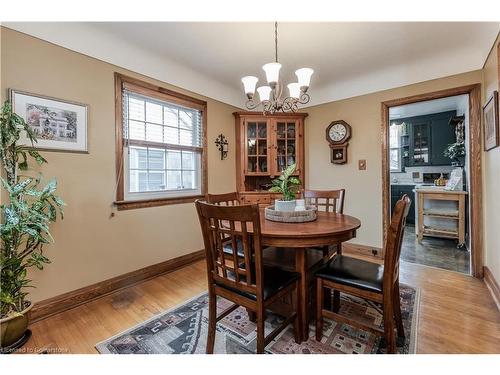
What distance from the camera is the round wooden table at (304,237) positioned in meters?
1.49

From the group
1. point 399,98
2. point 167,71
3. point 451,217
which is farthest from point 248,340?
point 451,217

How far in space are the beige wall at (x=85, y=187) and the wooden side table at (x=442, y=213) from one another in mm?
3970

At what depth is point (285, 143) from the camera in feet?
12.4

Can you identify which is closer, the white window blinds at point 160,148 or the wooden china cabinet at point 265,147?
the white window blinds at point 160,148

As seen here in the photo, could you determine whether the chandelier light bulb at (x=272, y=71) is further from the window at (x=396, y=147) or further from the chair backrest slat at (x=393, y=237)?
the window at (x=396, y=147)

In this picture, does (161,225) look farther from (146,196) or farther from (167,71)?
(167,71)

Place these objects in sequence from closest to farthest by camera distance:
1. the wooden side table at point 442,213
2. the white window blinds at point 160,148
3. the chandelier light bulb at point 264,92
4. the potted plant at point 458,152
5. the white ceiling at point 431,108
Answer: the chandelier light bulb at point 264,92, the white window blinds at point 160,148, the wooden side table at point 442,213, the potted plant at point 458,152, the white ceiling at point 431,108

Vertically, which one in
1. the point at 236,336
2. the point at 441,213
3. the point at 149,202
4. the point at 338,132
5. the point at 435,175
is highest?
the point at 338,132

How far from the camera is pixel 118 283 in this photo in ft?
7.87

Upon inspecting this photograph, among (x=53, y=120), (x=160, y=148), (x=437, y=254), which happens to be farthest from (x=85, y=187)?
(x=437, y=254)

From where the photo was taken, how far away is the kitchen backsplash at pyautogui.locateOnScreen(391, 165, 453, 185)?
17.0ft

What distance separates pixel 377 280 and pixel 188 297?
1618 millimetres

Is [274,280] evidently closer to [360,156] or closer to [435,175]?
[360,156]

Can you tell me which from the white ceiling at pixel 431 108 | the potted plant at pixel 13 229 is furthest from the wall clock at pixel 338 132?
the potted plant at pixel 13 229
